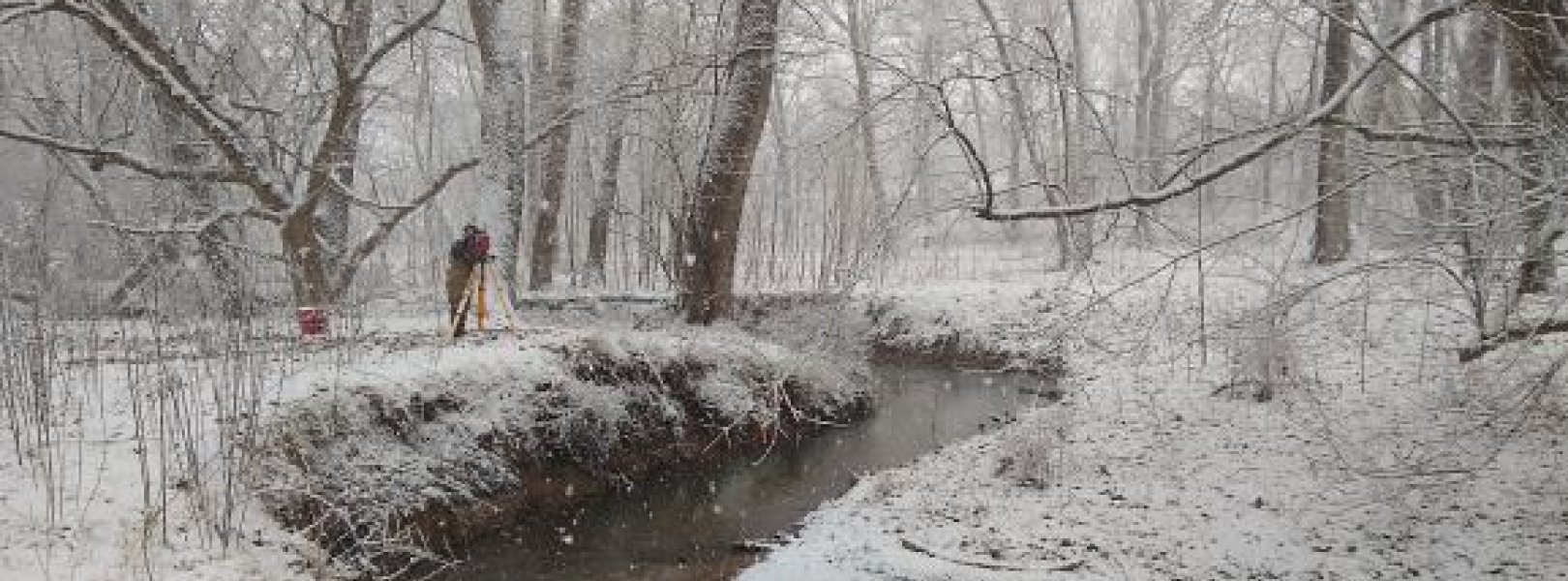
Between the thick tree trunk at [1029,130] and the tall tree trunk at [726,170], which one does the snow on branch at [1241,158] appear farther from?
the tall tree trunk at [726,170]

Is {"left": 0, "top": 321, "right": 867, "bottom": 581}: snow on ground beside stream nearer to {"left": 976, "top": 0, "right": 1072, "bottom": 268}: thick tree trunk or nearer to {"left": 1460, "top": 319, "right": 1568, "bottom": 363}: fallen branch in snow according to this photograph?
{"left": 976, "top": 0, "right": 1072, "bottom": 268}: thick tree trunk

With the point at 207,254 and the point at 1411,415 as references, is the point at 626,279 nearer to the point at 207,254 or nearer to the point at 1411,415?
the point at 207,254

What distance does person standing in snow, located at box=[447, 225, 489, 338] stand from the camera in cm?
1061

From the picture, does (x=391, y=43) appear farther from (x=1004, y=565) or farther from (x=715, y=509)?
(x=1004, y=565)

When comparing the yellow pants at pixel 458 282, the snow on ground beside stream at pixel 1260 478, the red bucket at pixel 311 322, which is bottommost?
the snow on ground beside stream at pixel 1260 478

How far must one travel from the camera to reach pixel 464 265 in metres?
10.8

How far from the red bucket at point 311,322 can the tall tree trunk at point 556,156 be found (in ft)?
23.2

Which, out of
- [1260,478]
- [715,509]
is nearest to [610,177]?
[715,509]

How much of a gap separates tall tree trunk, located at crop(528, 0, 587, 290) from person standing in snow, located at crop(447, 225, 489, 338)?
21.3 feet

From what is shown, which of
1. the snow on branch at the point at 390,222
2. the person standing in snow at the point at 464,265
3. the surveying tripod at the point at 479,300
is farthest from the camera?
the snow on branch at the point at 390,222

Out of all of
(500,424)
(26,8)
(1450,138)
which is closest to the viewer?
(1450,138)

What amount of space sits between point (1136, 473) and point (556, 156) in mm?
12097

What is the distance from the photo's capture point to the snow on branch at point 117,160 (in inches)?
418

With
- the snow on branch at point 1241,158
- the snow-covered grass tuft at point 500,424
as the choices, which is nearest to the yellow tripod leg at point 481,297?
the snow-covered grass tuft at point 500,424
